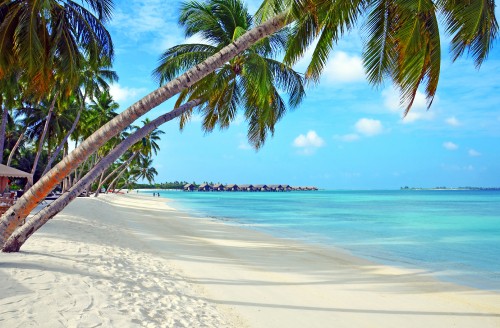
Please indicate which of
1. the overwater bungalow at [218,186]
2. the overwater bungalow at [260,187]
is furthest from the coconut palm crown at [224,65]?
the overwater bungalow at [260,187]

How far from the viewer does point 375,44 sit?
18.3ft

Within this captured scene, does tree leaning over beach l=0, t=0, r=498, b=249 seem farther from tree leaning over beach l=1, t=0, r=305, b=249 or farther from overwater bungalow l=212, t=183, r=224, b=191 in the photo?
overwater bungalow l=212, t=183, r=224, b=191

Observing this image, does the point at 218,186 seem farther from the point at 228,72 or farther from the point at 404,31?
the point at 404,31

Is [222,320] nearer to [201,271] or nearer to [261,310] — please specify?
[261,310]

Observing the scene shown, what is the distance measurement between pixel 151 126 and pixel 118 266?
252 cm

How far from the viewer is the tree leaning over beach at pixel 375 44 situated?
16.3ft

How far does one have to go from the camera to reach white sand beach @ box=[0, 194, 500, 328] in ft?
13.3

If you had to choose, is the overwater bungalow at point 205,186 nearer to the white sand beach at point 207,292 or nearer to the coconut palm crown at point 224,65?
the coconut palm crown at point 224,65

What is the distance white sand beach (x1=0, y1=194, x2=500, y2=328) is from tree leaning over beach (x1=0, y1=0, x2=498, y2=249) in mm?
1337

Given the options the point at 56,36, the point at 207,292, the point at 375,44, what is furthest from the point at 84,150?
the point at 56,36

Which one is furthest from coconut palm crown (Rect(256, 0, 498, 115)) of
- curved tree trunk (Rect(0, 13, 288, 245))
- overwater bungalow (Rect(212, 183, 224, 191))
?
overwater bungalow (Rect(212, 183, 224, 191))

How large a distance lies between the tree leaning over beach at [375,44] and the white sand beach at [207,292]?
1337mm

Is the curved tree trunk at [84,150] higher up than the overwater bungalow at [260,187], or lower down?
lower down

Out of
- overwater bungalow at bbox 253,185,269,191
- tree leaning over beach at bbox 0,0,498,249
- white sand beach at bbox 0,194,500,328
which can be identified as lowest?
white sand beach at bbox 0,194,500,328
